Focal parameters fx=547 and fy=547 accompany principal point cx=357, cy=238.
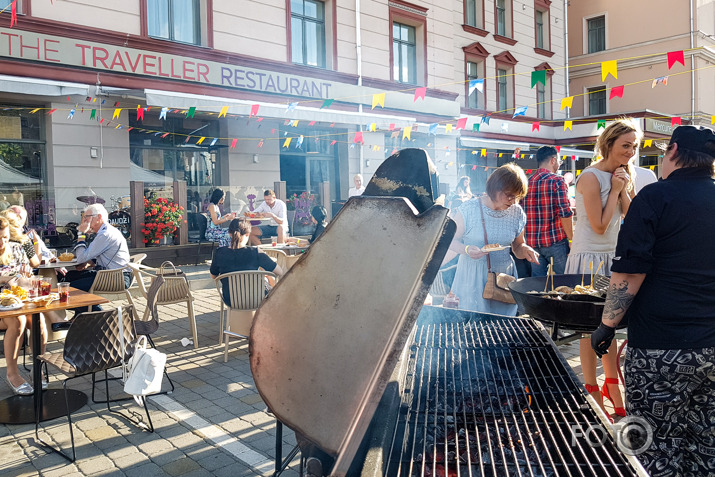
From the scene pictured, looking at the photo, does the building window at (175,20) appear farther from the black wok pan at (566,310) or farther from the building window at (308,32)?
the black wok pan at (566,310)

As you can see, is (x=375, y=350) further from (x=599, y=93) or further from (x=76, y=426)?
(x=599, y=93)

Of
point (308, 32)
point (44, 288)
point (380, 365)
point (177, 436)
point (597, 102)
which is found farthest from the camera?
point (597, 102)

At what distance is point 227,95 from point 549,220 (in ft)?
34.7

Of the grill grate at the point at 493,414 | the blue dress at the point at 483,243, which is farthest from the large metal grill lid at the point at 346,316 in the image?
the blue dress at the point at 483,243

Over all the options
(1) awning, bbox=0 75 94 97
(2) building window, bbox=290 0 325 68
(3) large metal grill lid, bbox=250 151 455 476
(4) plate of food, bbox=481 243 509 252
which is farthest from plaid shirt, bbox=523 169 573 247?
(2) building window, bbox=290 0 325 68

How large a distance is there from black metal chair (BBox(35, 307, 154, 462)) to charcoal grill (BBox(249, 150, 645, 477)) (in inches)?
115

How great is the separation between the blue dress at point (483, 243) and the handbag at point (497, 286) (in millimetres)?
49

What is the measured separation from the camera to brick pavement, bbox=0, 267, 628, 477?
146 inches

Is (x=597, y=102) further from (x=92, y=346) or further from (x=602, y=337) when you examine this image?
(x=92, y=346)

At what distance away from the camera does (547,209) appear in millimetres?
6023

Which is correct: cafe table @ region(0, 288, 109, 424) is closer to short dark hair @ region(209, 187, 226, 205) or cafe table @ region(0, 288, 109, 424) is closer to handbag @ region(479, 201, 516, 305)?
handbag @ region(479, 201, 516, 305)

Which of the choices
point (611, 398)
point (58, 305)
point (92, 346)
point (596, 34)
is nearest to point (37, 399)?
point (92, 346)

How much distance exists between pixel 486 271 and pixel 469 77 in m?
19.1

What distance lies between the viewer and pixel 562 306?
3.26 meters
